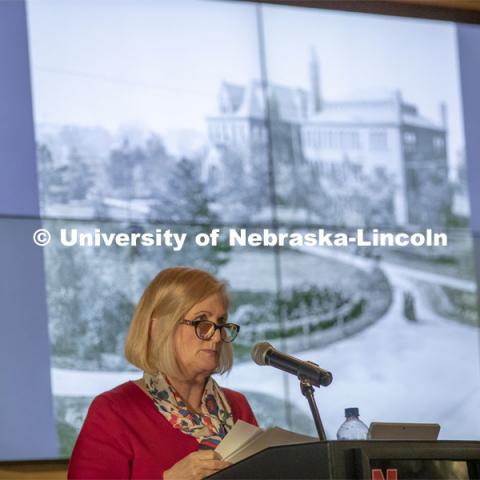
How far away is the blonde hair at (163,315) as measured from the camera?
266cm

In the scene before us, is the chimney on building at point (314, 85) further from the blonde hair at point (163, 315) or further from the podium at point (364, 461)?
the podium at point (364, 461)

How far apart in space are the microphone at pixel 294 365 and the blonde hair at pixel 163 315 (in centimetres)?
28

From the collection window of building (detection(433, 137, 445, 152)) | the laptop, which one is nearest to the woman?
the laptop

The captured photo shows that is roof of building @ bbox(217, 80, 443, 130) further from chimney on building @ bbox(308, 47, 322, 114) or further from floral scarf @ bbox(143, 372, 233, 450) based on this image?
floral scarf @ bbox(143, 372, 233, 450)

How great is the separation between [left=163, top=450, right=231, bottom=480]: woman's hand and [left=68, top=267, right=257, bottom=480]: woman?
0.20m

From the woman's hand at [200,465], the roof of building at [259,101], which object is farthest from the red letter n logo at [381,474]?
the roof of building at [259,101]

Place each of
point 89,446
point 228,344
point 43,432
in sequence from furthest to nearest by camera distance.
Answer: point 43,432 < point 228,344 < point 89,446

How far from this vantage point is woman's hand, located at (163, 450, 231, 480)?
2.32 metres

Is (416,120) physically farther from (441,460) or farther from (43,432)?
(441,460)

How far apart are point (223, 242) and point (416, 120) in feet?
3.11

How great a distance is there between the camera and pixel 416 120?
441cm

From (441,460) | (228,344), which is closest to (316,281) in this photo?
(228,344)

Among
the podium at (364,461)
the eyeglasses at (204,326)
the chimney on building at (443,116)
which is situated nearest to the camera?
the podium at (364,461)

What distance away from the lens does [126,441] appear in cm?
258
